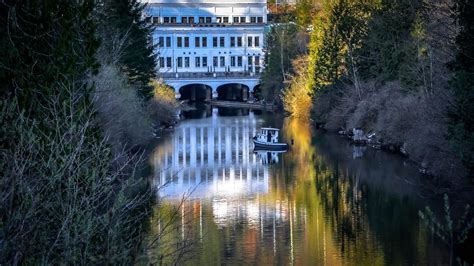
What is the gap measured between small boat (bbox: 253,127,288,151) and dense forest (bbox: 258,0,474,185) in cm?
490

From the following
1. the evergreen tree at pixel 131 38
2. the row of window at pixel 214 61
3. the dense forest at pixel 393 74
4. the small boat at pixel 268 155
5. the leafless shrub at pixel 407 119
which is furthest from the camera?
the row of window at pixel 214 61

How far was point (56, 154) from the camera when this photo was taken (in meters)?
9.76

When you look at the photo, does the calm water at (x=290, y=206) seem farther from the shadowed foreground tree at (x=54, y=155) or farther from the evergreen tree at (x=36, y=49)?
the evergreen tree at (x=36, y=49)

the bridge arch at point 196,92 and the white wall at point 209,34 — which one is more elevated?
the white wall at point 209,34

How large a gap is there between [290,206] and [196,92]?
64.6 meters

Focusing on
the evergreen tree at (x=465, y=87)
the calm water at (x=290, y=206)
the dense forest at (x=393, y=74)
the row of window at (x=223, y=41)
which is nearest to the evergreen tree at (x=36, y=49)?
the calm water at (x=290, y=206)

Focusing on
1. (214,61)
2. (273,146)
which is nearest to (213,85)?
(214,61)

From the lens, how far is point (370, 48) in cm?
Result: 4669

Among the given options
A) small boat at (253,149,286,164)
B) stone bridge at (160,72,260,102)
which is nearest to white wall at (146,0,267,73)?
stone bridge at (160,72,260,102)

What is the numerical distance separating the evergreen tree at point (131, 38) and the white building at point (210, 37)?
1718 inches

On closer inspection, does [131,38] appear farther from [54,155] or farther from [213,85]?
[213,85]

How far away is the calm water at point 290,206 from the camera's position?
19.9 metres

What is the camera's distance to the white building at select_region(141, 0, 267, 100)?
3469 inches

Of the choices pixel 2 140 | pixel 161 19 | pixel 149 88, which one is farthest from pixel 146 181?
pixel 161 19
